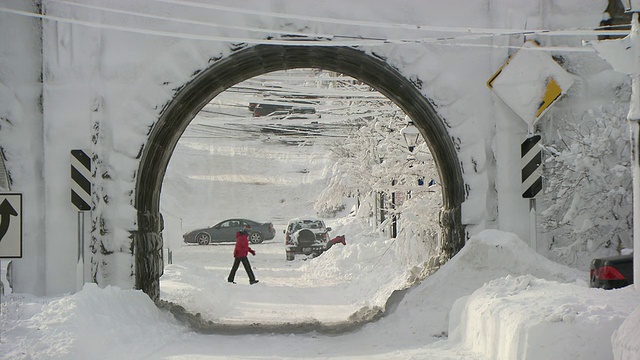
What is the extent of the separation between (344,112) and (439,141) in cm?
1605

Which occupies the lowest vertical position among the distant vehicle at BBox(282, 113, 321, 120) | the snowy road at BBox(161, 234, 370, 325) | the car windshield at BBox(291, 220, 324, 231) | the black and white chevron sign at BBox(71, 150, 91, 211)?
the snowy road at BBox(161, 234, 370, 325)

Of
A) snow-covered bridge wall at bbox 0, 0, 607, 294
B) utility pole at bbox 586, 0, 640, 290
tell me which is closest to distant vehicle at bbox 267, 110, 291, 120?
snow-covered bridge wall at bbox 0, 0, 607, 294

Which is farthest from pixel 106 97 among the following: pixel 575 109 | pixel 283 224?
pixel 283 224

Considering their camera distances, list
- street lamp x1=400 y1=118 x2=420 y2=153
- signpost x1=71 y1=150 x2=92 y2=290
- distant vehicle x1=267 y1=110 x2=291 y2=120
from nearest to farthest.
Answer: signpost x1=71 y1=150 x2=92 y2=290 < street lamp x1=400 y1=118 x2=420 y2=153 < distant vehicle x1=267 y1=110 x2=291 y2=120

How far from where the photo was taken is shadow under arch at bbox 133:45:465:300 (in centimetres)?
1266

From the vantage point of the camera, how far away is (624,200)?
37.3 feet

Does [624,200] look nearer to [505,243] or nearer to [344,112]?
[505,243]

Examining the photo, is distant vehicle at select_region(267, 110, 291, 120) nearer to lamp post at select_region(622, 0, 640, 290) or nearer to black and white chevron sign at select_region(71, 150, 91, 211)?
black and white chevron sign at select_region(71, 150, 91, 211)

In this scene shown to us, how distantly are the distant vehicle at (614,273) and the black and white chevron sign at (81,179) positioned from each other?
6.70m

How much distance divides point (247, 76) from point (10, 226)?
7.42m

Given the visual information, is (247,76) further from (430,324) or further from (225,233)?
(225,233)

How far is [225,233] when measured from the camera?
134ft

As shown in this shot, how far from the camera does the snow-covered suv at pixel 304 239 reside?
32062 mm

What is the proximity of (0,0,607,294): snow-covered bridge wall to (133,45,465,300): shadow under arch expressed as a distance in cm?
10
